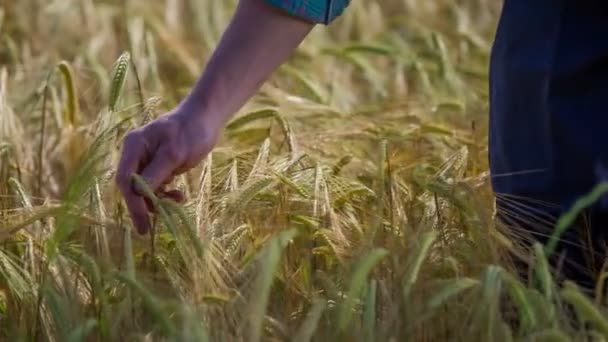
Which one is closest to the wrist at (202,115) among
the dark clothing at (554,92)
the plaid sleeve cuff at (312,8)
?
the plaid sleeve cuff at (312,8)

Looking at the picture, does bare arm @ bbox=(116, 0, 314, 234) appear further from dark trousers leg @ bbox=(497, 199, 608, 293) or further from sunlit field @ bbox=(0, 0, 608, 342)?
dark trousers leg @ bbox=(497, 199, 608, 293)

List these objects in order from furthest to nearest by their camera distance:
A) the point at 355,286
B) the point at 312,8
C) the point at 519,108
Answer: the point at 519,108, the point at 312,8, the point at 355,286

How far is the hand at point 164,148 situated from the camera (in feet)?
5.25

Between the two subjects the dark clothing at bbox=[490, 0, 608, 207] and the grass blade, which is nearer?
the grass blade

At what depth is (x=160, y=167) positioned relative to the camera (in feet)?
5.26

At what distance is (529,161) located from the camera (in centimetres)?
171

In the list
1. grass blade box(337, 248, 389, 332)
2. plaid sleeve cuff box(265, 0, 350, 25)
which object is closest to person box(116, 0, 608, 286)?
plaid sleeve cuff box(265, 0, 350, 25)

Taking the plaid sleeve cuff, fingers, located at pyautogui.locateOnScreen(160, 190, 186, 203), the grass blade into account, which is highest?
the plaid sleeve cuff

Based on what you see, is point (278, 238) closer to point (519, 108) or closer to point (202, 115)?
point (202, 115)

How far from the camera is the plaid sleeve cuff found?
157 centimetres

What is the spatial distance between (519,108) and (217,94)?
0.33 m

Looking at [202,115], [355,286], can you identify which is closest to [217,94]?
[202,115]

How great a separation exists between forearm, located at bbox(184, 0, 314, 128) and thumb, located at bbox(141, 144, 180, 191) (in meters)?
0.05

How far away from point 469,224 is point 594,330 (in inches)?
8.5
